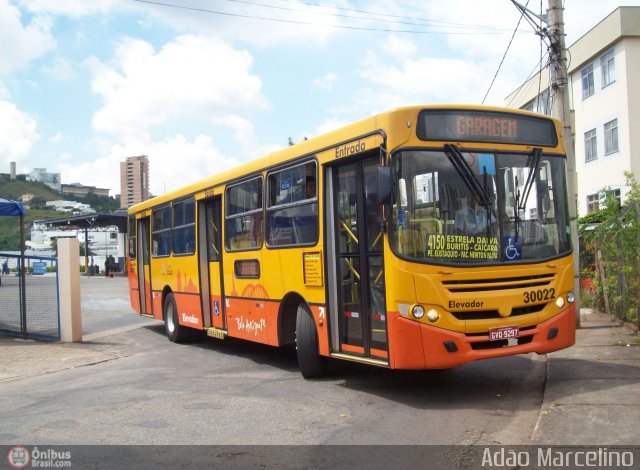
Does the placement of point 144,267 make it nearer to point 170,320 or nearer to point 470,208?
point 170,320

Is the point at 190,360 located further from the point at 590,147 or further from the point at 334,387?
the point at 590,147

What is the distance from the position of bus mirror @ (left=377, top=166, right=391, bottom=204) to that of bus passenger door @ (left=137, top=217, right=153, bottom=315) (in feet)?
31.2

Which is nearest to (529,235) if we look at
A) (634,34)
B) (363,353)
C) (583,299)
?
(363,353)

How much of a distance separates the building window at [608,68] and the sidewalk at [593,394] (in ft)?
71.9

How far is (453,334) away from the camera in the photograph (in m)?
6.92

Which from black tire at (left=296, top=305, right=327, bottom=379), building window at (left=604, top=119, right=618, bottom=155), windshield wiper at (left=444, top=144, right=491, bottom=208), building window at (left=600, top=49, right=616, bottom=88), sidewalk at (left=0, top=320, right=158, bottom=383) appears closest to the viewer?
windshield wiper at (left=444, top=144, right=491, bottom=208)

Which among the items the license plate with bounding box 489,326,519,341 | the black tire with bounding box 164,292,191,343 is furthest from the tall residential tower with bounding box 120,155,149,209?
the license plate with bounding box 489,326,519,341

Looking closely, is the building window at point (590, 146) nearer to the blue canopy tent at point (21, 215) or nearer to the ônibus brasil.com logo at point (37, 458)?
the blue canopy tent at point (21, 215)

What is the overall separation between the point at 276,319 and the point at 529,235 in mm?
3832

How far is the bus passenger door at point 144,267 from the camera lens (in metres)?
15.5

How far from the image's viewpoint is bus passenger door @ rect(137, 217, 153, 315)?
15531 mm

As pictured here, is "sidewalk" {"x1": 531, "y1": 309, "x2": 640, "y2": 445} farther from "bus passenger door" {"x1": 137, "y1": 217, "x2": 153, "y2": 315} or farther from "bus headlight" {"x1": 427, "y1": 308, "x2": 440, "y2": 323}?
"bus passenger door" {"x1": 137, "y1": 217, "x2": 153, "y2": 315}

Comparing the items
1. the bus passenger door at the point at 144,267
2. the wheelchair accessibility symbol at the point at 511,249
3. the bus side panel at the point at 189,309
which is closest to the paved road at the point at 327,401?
the bus side panel at the point at 189,309

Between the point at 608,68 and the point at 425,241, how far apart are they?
87.2 ft
